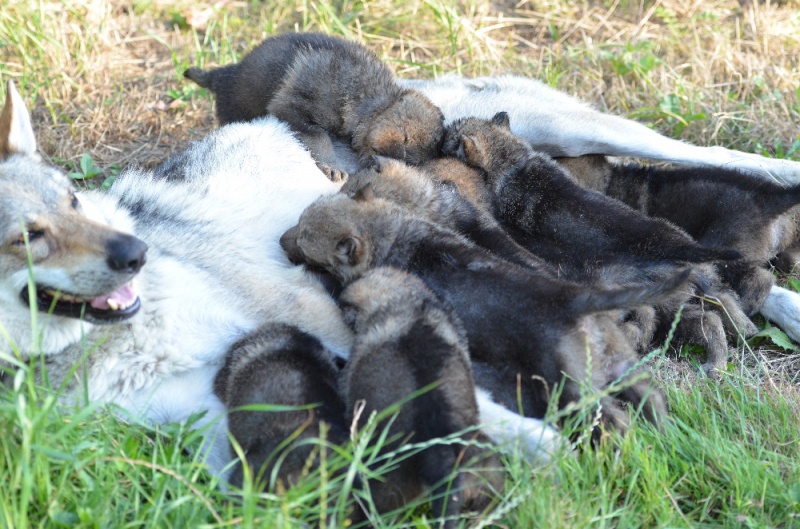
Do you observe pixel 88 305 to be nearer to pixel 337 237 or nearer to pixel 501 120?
pixel 337 237

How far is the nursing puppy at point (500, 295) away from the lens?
3119 mm

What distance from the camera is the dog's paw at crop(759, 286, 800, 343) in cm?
412

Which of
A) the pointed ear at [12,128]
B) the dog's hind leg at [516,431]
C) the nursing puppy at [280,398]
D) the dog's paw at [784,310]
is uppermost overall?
the pointed ear at [12,128]

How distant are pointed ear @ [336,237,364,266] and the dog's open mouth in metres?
0.99

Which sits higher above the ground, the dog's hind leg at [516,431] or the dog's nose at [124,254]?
the dog's nose at [124,254]

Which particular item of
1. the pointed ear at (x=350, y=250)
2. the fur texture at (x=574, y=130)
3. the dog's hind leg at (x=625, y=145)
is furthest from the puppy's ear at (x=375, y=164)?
the dog's hind leg at (x=625, y=145)

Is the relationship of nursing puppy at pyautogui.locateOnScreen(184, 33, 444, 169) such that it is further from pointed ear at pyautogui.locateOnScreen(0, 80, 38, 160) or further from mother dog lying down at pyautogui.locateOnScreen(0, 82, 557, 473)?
pointed ear at pyautogui.locateOnScreen(0, 80, 38, 160)

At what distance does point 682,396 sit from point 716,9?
15.2 feet

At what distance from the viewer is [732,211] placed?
4.22 metres

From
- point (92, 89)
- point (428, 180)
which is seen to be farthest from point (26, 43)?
point (428, 180)

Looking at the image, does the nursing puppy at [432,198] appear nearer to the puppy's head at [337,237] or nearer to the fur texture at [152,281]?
the puppy's head at [337,237]

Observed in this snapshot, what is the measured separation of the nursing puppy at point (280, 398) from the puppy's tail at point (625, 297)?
1008 millimetres

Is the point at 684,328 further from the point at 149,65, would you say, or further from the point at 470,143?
the point at 149,65

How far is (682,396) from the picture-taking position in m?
3.47
